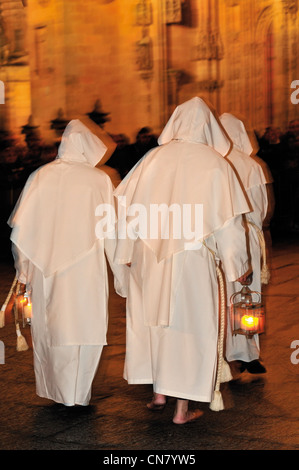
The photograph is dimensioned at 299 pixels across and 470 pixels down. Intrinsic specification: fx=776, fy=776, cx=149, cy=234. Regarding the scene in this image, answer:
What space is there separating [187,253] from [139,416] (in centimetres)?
108

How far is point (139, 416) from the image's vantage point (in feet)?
16.0

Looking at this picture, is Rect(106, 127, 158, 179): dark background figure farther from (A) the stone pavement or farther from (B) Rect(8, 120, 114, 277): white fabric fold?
(B) Rect(8, 120, 114, 277): white fabric fold

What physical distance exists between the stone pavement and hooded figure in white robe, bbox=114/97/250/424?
0.77 feet

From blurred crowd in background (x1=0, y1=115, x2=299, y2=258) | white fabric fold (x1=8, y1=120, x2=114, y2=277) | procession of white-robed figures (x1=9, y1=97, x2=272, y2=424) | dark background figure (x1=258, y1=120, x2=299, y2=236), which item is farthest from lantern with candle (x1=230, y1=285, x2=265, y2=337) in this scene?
dark background figure (x1=258, y1=120, x2=299, y2=236)

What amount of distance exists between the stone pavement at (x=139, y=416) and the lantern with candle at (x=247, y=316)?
1.42 feet

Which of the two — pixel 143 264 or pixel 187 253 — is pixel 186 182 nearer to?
pixel 187 253

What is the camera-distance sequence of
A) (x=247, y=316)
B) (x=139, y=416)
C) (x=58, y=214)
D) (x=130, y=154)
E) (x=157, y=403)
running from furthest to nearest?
(x=130, y=154) → (x=247, y=316) → (x=58, y=214) → (x=157, y=403) → (x=139, y=416)

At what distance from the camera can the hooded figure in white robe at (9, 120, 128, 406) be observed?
506cm

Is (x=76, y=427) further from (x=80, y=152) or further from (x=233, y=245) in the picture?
(x=80, y=152)

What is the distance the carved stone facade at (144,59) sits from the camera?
61.0ft

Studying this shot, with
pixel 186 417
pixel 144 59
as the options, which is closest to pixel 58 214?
pixel 186 417

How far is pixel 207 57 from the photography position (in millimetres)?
18703
